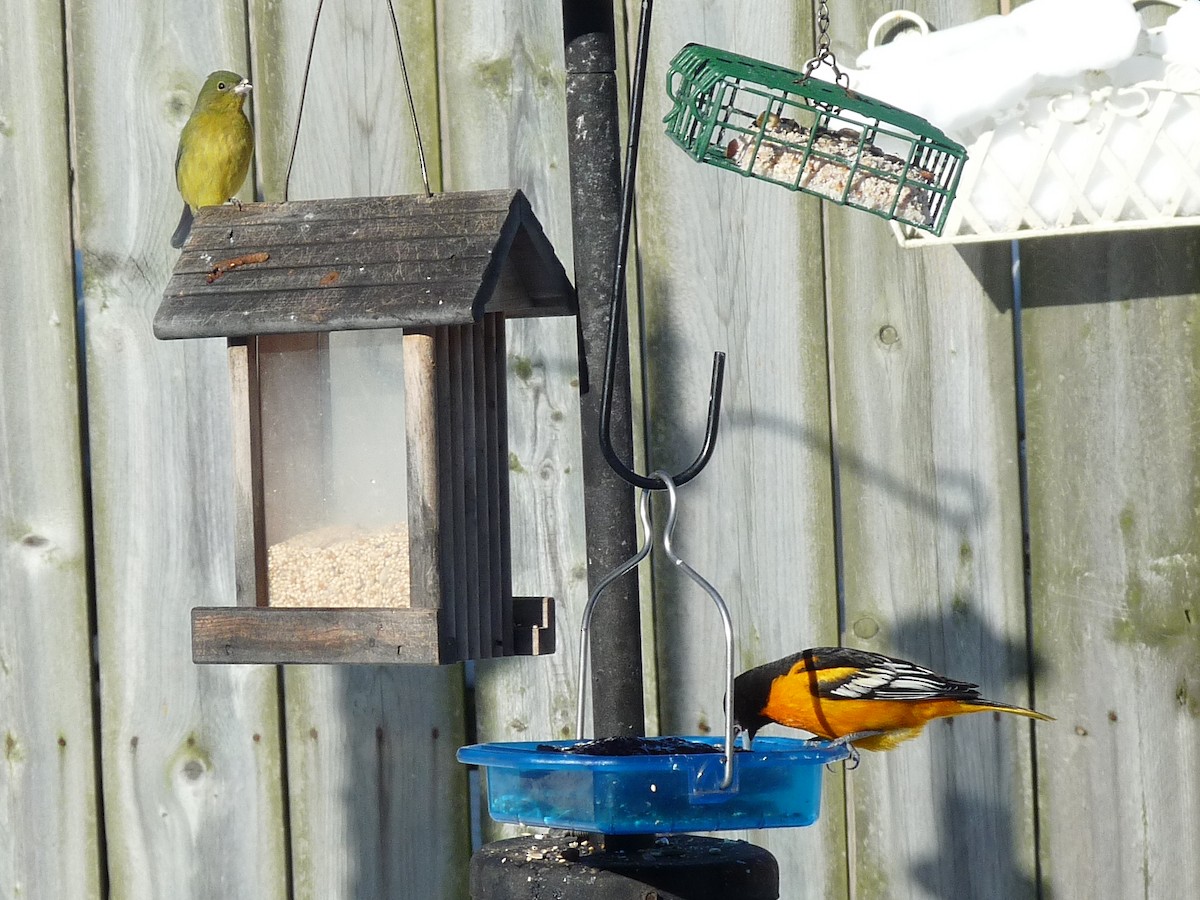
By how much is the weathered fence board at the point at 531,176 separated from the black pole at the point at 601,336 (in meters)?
0.97

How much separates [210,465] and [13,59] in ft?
3.04

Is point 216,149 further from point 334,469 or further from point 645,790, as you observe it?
point 645,790

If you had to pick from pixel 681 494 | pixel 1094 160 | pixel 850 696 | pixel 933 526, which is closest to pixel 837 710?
pixel 850 696

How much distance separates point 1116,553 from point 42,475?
7.02ft

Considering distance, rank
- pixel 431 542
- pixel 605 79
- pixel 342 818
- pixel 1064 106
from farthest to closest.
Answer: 1. pixel 342 818
2. pixel 1064 106
3. pixel 431 542
4. pixel 605 79

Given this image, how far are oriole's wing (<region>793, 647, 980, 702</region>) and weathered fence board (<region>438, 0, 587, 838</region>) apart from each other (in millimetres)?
538

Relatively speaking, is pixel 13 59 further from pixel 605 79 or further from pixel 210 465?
pixel 605 79

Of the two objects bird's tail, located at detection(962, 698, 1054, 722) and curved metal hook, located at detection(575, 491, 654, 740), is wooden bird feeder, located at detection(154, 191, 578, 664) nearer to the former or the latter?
curved metal hook, located at detection(575, 491, 654, 740)

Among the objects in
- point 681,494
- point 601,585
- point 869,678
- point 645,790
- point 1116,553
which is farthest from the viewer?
point 681,494

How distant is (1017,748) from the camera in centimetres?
276

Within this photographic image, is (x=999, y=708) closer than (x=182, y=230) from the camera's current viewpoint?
Yes

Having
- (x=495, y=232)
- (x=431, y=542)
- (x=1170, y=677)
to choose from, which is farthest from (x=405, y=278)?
(x=1170, y=677)

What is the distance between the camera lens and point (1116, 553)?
8.95ft

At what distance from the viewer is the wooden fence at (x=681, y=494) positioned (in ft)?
8.96
